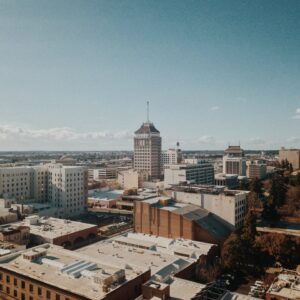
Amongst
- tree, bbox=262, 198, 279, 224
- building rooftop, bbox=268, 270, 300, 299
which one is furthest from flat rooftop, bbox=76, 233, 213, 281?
tree, bbox=262, 198, 279, 224

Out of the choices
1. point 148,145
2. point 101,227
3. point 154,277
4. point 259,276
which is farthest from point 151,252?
point 148,145

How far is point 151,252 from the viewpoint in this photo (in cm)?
5706

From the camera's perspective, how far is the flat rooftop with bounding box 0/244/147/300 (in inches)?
1454

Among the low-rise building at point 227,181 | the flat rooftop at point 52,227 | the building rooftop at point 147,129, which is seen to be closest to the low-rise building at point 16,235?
the flat rooftop at point 52,227

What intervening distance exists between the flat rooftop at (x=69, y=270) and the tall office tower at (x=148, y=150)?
413ft

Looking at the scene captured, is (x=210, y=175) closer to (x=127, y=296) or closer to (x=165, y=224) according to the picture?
(x=165, y=224)

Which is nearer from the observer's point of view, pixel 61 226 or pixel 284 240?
pixel 284 240

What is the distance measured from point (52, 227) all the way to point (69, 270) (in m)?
32.5

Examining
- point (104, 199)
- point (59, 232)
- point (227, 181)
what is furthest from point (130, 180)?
point (59, 232)

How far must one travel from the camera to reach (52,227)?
71.1m

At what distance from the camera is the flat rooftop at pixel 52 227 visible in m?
65.4

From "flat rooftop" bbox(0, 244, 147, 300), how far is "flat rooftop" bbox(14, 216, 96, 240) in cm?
1701

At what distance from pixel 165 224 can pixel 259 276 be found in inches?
881

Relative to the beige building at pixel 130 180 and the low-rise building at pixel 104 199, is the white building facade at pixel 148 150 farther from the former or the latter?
the low-rise building at pixel 104 199
